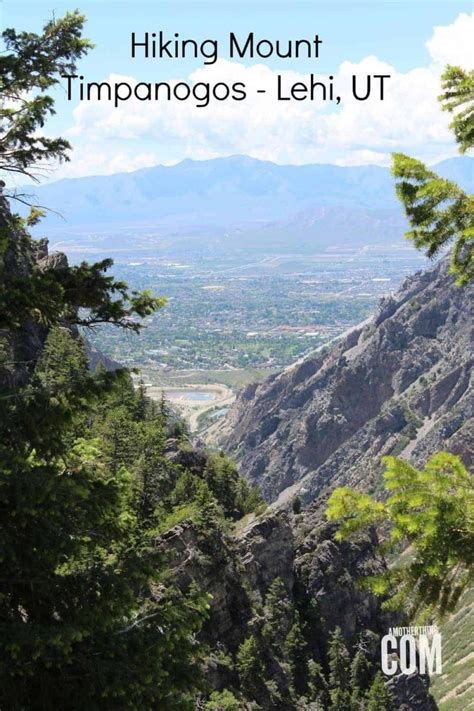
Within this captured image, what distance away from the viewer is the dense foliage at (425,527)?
8633mm

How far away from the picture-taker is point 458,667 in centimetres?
10475

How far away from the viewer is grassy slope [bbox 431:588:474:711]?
92275 millimetres

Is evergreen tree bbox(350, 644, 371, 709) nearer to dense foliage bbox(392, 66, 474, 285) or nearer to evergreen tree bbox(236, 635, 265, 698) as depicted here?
evergreen tree bbox(236, 635, 265, 698)

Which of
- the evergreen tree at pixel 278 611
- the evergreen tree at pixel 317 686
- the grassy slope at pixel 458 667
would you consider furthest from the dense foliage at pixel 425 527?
the grassy slope at pixel 458 667

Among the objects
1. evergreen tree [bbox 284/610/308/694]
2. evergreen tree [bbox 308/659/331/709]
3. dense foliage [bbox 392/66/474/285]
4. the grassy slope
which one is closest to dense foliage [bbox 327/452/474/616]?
dense foliage [bbox 392/66/474/285]

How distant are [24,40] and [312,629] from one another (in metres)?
44.6

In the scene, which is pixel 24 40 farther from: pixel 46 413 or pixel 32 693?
pixel 32 693

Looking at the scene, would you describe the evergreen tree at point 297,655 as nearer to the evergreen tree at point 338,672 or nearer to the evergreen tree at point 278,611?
the evergreen tree at point 278,611

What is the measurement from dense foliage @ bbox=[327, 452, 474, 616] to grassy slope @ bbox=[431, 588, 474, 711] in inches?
3220

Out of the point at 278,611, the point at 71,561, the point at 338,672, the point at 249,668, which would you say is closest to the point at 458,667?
the point at 338,672

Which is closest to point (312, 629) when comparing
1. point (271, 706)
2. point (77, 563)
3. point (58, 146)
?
point (271, 706)

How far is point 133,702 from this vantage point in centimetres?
1088

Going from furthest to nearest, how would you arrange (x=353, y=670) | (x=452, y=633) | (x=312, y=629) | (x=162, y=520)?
(x=452, y=633)
(x=312, y=629)
(x=353, y=670)
(x=162, y=520)

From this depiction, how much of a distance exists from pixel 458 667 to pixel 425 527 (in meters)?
111
